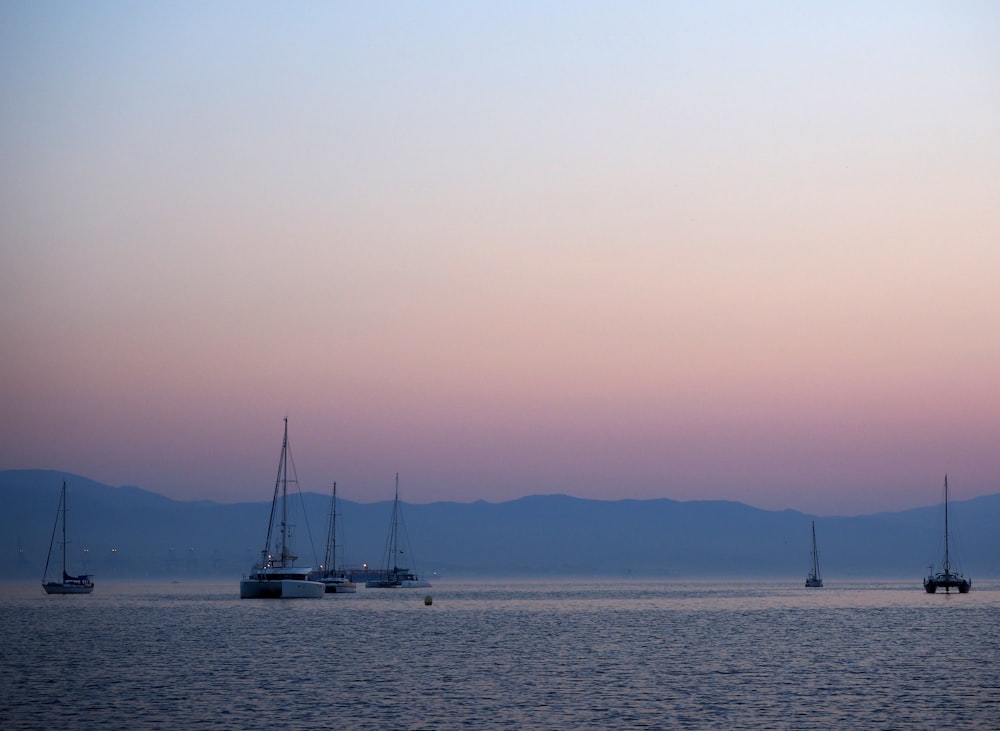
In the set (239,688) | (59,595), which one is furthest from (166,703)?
(59,595)

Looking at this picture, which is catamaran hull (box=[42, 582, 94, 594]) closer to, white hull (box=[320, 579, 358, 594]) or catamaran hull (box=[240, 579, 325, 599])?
white hull (box=[320, 579, 358, 594])

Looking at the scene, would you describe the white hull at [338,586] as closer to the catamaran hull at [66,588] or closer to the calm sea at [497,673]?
the catamaran hull at [66,588]

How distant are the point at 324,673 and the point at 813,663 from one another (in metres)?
24.2

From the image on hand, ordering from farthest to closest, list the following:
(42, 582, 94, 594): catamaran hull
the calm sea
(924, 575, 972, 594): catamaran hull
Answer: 1. (42, 582, 94, 594): catamaran hull
2. (924, 575, 972, 594): catamaran hull
3. the calm sea

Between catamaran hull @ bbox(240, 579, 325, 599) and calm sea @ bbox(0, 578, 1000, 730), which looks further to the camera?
catamaran hull @ bbox(240, 579, 325, 599)

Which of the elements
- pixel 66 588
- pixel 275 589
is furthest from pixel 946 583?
pixel 66 588

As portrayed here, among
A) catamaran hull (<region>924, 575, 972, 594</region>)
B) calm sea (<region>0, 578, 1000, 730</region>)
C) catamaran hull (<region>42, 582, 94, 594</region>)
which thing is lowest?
catamaran hull (<region>42, 582, 94, 594</region>)

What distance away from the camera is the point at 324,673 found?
60.0 metres

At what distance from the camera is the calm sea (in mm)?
44906

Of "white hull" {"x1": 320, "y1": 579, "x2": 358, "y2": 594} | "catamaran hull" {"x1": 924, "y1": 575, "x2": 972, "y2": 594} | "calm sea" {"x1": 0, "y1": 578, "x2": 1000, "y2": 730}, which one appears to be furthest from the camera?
"white hull" {"x1": 320, "y1": 579, "x2": 358, "y2": 594}

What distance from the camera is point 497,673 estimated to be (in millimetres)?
60344

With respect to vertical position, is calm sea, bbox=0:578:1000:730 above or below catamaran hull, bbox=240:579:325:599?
below

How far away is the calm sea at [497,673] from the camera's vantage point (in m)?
44.9

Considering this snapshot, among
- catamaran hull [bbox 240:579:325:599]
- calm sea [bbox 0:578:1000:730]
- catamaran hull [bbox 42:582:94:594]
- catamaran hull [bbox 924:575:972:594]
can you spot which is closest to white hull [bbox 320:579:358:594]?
catamaran hull [bbox 42:582:94:594]
